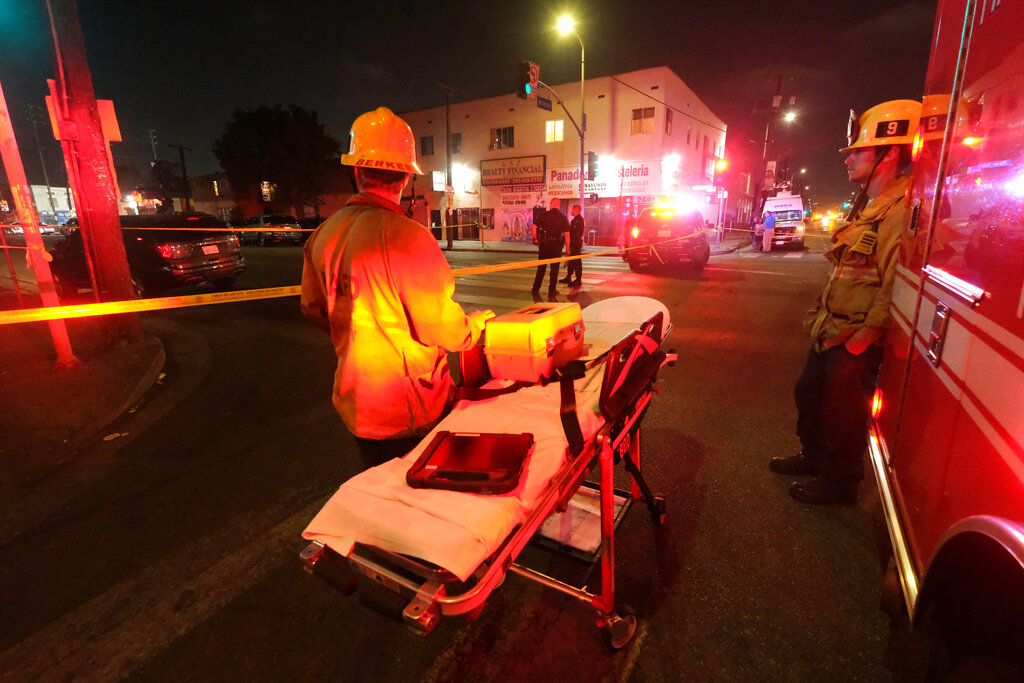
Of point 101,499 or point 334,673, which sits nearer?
point 334,673

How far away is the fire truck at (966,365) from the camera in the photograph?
1.09m

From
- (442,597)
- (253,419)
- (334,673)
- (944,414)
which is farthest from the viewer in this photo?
(253,419)

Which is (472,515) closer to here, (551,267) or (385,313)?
(385,313)

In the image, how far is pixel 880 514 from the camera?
2.88 m

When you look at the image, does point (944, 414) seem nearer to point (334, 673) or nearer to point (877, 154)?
point (877, 154)

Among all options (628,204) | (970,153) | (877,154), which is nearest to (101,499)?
(970,153)

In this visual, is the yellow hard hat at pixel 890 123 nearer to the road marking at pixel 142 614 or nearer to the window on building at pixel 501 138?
the road marking at pixel 142 614

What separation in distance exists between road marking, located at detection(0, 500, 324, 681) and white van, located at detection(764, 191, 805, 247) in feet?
88.8

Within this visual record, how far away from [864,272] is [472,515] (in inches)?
105

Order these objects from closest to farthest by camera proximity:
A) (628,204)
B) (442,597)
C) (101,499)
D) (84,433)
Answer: (442,597) < (101,499) < (84,433) < (628,204)

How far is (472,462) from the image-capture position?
157 centimetres

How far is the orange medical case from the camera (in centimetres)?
208

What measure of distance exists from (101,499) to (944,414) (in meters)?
4.59

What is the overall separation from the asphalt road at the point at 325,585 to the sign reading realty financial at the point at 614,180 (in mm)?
25035
